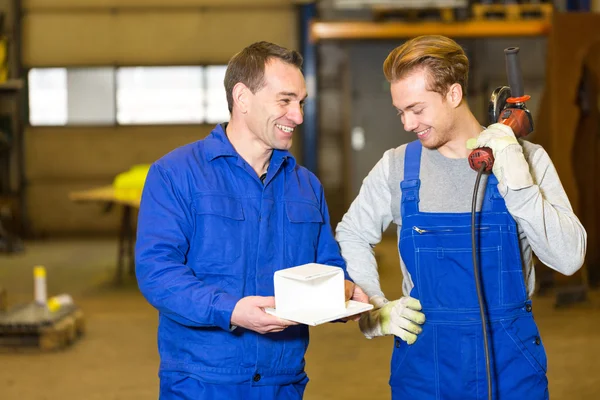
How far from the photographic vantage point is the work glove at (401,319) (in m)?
2.06

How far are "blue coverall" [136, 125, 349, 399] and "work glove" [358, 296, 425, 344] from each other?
0.21 meters

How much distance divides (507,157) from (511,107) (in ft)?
0.78

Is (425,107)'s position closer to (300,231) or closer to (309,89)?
(300,231)

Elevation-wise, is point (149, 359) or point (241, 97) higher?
point (241, 97)

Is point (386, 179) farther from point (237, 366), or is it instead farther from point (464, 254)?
point (237, 366)

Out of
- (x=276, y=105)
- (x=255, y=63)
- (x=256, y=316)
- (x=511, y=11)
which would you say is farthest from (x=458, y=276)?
(x=511, y=11)

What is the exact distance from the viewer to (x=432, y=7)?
9.65 metres

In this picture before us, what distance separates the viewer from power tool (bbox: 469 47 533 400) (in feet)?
6.42

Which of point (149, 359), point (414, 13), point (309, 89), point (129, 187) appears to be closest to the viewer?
point (149, 359)

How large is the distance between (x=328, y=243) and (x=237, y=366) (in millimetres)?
454

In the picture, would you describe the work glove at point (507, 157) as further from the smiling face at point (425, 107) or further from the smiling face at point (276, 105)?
the smiling face at point (276, 105)

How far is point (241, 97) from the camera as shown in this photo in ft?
7.20

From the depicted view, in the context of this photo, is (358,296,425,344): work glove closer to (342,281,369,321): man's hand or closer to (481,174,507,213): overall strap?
(342,281,369,321): man's hand

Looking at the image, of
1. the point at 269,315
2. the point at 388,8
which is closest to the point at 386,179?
the point at 269,315
